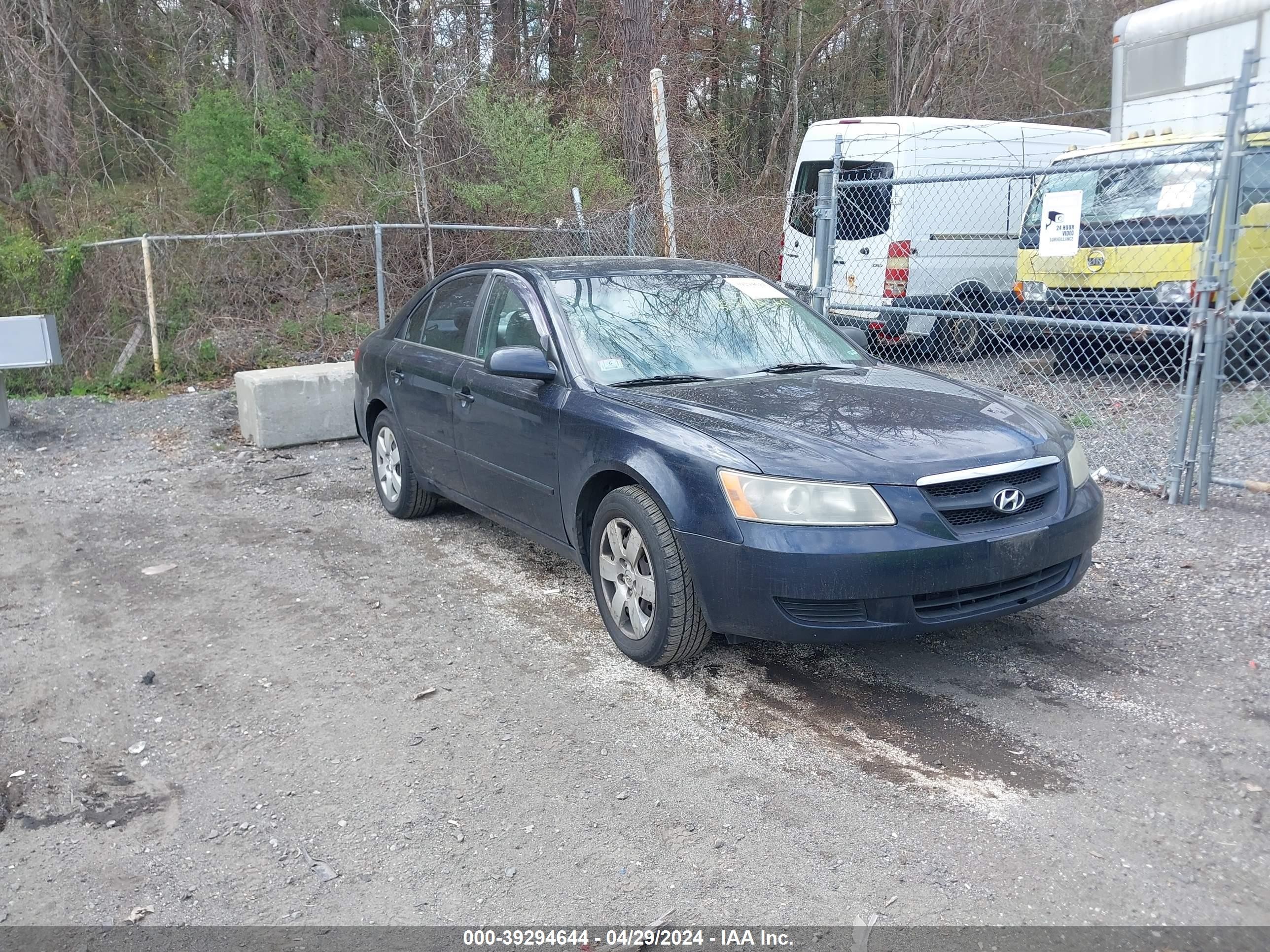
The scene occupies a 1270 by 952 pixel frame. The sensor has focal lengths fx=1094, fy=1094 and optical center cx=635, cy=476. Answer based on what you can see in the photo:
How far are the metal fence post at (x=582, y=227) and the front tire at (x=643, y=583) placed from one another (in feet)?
26.3

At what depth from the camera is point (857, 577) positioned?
388cm

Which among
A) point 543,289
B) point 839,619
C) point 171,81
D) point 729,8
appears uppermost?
point 729,8

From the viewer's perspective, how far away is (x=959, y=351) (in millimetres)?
11141

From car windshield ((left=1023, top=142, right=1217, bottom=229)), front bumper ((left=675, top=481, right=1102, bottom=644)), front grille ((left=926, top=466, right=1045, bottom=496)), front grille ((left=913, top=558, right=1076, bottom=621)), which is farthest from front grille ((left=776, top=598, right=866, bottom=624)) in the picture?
car windshield ((left=1023, top=142, right=1217, bottom=229))

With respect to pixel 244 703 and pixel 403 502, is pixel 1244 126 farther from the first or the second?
pixel 244 703

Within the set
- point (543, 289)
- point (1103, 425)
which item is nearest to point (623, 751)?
point (543, 289)

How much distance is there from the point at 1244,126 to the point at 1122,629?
297cm

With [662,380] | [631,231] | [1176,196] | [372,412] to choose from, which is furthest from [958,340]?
[662,380]

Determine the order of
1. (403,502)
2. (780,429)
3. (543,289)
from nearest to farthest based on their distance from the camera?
1. (780,429)
2. (543,289)
3. (403,502)

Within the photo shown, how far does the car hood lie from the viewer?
4.03 meters

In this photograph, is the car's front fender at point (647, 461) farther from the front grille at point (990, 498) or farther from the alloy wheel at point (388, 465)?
the alloy wheel at point (388, 465)

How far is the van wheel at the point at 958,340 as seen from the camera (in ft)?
35.8

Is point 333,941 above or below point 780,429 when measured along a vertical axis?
below

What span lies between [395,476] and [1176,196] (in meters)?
7.03
